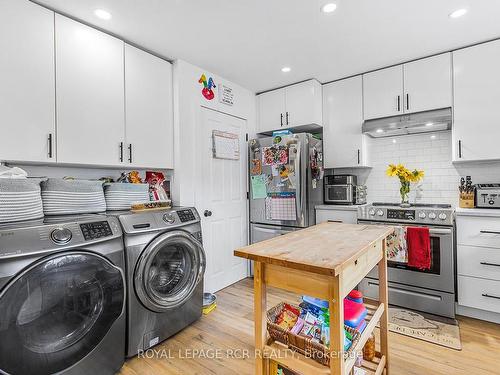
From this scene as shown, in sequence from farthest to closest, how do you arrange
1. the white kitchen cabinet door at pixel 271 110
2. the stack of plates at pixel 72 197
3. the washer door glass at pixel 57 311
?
the white kitchen cabinet door at pixel 271 110
the stack of plates at pixel 72 197
the washer door glass at pixel 57 311

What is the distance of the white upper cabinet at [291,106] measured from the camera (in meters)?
3.22

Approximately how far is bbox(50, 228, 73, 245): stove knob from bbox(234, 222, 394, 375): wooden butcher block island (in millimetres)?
980

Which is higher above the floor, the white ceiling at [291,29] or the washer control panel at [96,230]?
the white ceiling at [291,29]

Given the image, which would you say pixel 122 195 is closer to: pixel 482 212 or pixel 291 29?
pixel 291 29

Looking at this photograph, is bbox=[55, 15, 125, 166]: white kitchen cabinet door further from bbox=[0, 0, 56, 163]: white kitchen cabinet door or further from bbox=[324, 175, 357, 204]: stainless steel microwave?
bbox=[324, 175, 357, 204]: stainless steel microwave

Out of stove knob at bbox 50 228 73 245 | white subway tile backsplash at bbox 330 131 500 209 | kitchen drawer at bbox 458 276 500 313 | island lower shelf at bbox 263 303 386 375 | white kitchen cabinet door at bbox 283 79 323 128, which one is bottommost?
kitchen drawer at bbox 458 276 500 313

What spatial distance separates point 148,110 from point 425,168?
9.74 feet

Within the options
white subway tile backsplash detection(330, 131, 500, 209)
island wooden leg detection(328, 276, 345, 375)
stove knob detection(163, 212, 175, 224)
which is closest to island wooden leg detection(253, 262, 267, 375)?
island wooden leg detection(328, 276, 345, 375)

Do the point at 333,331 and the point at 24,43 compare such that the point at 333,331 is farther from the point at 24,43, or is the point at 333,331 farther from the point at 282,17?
the point at 24,43

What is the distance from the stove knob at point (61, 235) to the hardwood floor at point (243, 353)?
987mm

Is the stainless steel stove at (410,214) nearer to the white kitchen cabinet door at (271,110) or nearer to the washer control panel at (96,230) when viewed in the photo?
the white kitchen cabinet door at (271,110)

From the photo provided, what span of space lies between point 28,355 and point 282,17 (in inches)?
102

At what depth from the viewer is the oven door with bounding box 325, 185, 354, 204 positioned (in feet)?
10.1

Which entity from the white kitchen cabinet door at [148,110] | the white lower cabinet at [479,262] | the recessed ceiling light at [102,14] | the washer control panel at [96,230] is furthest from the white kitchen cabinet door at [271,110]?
the washer control panel at [96,230]
